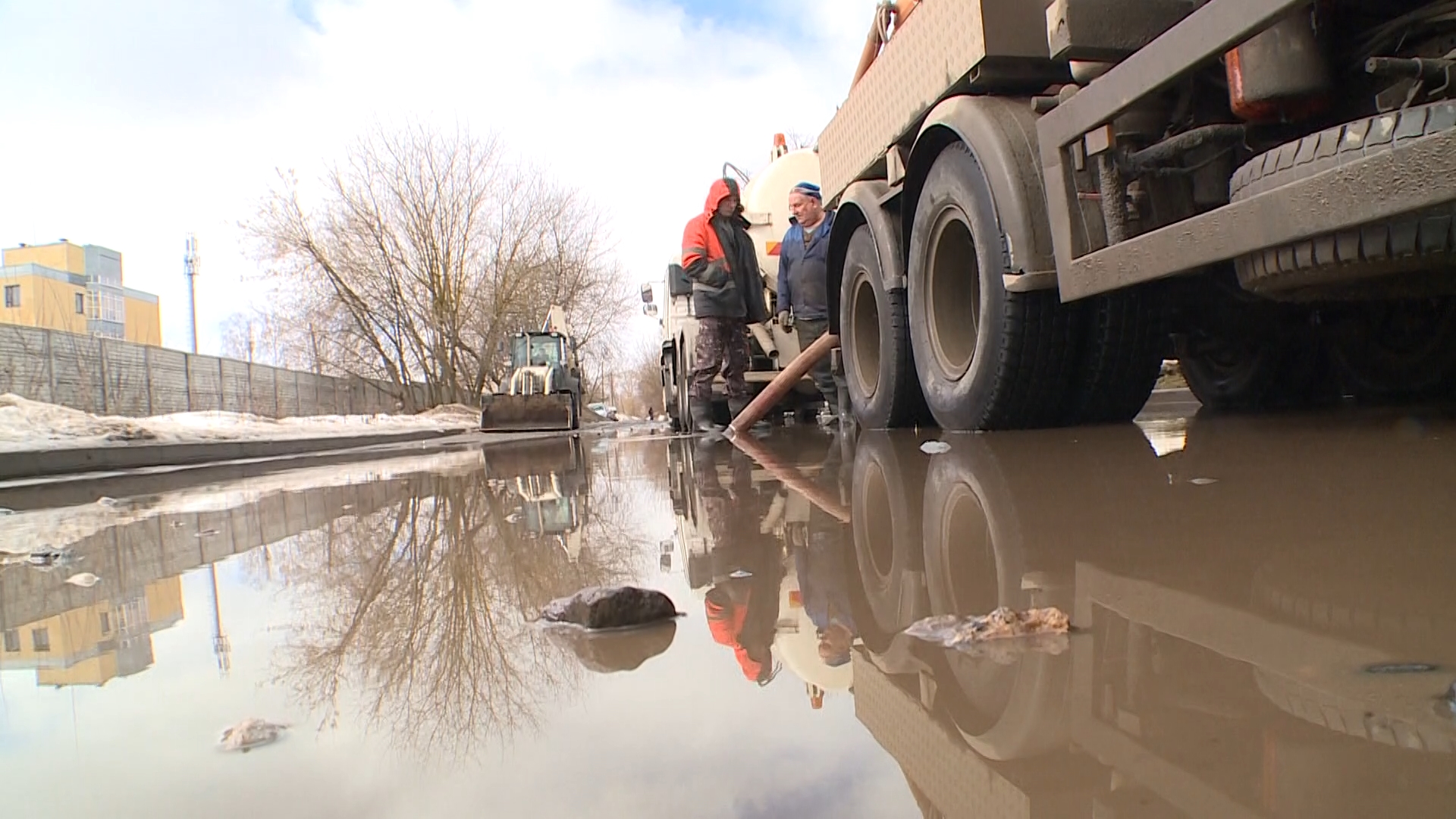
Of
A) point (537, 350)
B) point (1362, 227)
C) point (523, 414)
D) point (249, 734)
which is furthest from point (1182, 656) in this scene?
point (537, 350)

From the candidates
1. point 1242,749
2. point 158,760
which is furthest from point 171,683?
point 1242,749

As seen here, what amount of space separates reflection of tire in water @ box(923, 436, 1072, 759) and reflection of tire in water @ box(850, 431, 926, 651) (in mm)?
32

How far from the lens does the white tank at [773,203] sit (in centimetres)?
831

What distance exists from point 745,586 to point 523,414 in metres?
14.0

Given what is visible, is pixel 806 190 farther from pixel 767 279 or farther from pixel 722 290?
pixel 767 279

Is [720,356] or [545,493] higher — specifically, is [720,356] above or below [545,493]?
above

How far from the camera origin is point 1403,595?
1.04m

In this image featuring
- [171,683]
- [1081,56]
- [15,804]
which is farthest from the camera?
[1081,56]

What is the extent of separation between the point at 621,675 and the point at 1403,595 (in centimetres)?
96

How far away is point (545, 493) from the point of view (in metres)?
3.39

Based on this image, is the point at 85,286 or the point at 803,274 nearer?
the point at 803,274

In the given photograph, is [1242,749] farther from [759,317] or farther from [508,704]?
[759,317]

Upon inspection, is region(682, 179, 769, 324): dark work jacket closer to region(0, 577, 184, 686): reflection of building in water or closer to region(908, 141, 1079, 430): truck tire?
region(908, 141, 1079, 430): truck tire

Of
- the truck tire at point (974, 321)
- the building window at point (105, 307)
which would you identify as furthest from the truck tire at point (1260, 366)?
the building window at point (105, 307)
